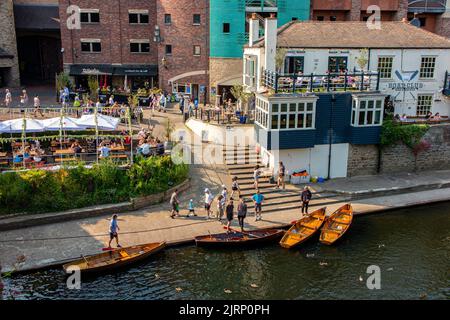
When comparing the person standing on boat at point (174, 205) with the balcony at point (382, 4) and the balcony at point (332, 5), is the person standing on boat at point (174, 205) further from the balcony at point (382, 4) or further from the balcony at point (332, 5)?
the balcony at point (382, 4)

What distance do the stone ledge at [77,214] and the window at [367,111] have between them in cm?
1171

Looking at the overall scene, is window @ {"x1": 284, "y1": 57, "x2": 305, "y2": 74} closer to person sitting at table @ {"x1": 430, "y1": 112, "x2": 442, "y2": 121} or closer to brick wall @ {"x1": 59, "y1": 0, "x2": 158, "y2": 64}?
person sitting at table @ {"x1": 430, "y1": 112, "x2": 442, "y2": 121}

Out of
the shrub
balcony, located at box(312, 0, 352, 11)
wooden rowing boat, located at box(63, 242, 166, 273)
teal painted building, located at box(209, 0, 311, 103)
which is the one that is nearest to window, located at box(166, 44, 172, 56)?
teal painted building, located at box(209, 0, 311, 103)

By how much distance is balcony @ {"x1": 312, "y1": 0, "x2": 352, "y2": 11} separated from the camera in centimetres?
4588

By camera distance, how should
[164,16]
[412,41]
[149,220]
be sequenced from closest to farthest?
1. [149,220]
2. [412,41]
3. [164,16]

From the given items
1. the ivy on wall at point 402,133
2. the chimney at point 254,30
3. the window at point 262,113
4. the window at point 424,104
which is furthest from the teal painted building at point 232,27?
the ivy on wall at point 402,133

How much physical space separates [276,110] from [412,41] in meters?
11.9

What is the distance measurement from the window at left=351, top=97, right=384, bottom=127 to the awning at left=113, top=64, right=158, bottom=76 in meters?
22.6

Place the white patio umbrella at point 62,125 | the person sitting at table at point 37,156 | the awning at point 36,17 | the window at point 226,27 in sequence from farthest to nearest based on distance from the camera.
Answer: the awning at point 36,17 → the window at point 226,27 → the white patio umbrella at point 62,125 → the person sitting at table at point 37,156

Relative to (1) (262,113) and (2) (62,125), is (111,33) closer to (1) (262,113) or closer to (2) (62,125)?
(2) (62,125)

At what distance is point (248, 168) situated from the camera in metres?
32.2

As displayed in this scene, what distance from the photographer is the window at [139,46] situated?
4897 cm
